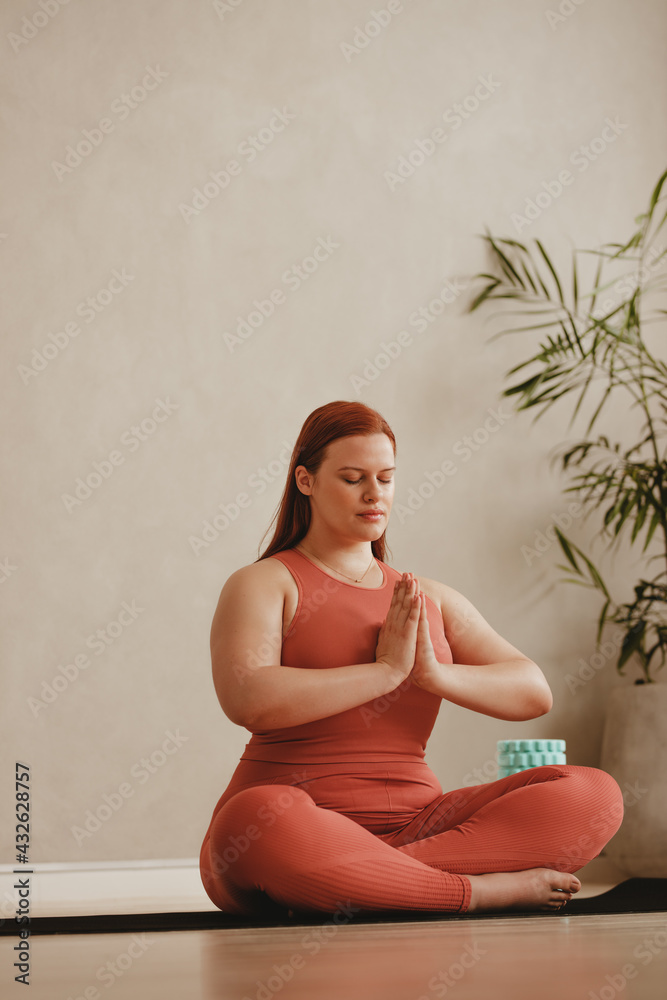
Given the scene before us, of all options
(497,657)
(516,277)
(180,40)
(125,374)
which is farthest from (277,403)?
(497,657)

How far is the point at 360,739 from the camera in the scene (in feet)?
5.43

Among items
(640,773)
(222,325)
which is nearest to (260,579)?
(222,325)

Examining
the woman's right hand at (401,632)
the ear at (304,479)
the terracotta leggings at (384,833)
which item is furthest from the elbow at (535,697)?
the ear at (304,479)

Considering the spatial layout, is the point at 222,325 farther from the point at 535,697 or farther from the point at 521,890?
the point at 521,890

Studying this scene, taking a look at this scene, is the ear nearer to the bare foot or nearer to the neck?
the neck

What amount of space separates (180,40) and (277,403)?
120 centimetres

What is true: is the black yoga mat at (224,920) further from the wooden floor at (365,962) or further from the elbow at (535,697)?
the elbow at (535,697)

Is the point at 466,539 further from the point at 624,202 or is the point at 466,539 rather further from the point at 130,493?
the point at 624,202

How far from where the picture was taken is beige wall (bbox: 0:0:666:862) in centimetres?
278

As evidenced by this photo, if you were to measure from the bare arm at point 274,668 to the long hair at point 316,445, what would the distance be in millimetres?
183

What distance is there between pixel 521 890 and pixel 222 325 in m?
2.01

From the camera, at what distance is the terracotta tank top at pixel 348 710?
164 cm

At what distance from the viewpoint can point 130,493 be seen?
2.88m

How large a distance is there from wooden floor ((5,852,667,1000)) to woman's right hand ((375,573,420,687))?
39 cm
